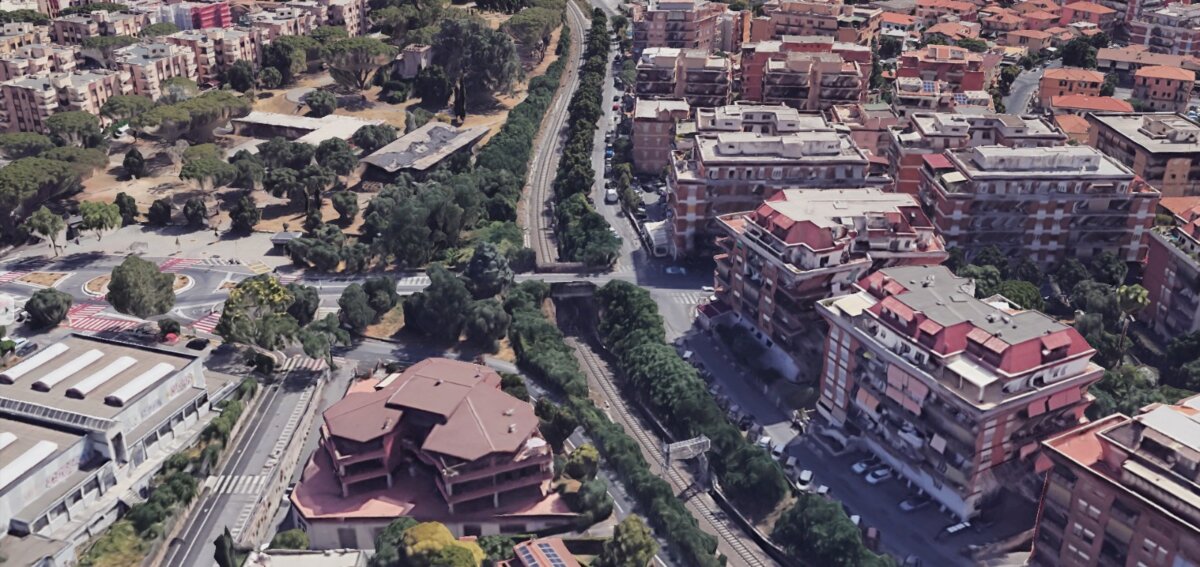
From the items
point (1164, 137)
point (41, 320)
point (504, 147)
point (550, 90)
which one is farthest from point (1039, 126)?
point (41, 320)

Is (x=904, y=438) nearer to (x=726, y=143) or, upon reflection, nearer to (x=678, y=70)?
(x=726, y=143)

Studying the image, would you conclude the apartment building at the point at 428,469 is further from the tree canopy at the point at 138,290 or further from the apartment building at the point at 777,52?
the apartment building at the point at 777,52

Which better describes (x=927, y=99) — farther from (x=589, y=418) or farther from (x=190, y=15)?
(x=190, y=15)

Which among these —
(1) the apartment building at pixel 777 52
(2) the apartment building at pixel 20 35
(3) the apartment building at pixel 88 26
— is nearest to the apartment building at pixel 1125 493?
(1) the apartment building at pixel 777 52

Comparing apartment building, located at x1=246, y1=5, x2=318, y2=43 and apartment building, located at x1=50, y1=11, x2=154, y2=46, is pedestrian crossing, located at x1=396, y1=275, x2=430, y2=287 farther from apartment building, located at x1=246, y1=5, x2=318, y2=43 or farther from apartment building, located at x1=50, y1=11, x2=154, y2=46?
apartment building, located at x1=50, y1=11, x2=154, y2=46

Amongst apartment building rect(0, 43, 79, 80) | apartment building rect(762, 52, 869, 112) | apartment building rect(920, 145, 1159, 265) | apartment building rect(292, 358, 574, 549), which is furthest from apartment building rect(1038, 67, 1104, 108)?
apartment building rect(0, 43, 79, 80)
